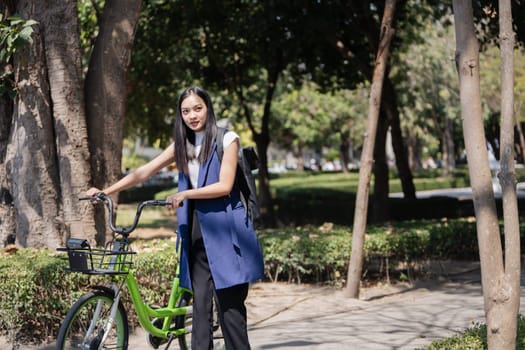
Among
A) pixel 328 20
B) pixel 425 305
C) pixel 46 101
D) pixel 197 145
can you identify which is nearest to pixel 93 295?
pixel 197 145

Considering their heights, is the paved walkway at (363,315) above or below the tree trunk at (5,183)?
below

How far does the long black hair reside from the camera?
417 cm

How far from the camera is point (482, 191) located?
13.8 ft

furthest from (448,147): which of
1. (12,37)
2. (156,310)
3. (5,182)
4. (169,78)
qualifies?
(156,310)

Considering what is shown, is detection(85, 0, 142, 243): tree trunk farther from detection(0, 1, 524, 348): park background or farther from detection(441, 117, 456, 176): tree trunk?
detection(441, 117, 456, 176): tree trunk

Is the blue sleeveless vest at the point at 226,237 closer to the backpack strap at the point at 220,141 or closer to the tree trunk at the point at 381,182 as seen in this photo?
Answer: the backpack strap at the point at 220,141

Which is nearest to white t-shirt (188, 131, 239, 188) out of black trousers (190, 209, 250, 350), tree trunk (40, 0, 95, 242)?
black trousers (190, 209, 250, 350)

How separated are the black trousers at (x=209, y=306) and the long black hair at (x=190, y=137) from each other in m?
0.34

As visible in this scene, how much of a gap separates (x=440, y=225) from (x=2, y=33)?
651 cm

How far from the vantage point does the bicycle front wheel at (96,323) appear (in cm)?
407

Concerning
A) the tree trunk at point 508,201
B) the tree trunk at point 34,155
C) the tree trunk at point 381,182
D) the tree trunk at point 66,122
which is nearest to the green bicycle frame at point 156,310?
the tree trunk at point 508,201

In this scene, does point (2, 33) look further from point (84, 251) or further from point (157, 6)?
point (157, 6)

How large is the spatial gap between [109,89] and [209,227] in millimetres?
4297

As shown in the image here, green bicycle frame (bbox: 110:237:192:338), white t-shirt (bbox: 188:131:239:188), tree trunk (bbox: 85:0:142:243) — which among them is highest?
tree trunk (bbox: 85:0:142:243)
